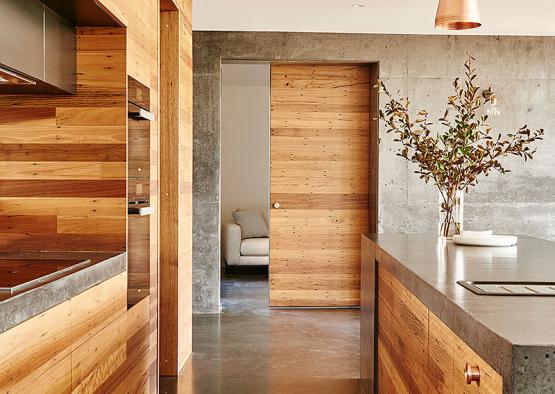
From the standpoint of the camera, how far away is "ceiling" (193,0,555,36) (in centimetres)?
516

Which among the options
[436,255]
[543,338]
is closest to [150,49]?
[436,255]

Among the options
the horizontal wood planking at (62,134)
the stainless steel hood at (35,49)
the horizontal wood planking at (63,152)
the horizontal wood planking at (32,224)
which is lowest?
the horizontal wood planking at (32,224)

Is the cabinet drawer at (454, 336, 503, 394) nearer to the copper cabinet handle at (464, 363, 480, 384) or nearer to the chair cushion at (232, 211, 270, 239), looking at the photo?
the copper cabinet handle at (464, 363, 480, 384)

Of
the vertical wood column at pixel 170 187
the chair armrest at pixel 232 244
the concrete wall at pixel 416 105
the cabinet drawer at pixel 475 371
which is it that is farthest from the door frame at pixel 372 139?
the cabinet drawer at pixel 475 371

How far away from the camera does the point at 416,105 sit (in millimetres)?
6281

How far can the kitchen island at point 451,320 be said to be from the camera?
1250mm

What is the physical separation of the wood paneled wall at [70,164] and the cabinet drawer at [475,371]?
1.59 meters

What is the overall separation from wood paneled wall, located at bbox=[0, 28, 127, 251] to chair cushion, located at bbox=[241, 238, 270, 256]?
568 centimetres

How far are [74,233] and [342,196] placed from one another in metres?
3.98

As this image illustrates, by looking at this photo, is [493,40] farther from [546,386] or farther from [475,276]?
[546,386]

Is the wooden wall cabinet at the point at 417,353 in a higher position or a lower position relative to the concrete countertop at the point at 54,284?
lower

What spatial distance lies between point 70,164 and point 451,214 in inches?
74.3

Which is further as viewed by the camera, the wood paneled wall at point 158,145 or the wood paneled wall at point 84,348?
the wood paneled wall at point 158,145

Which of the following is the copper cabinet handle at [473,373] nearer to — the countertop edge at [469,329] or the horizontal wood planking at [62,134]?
the countertop edge at [469,329]
